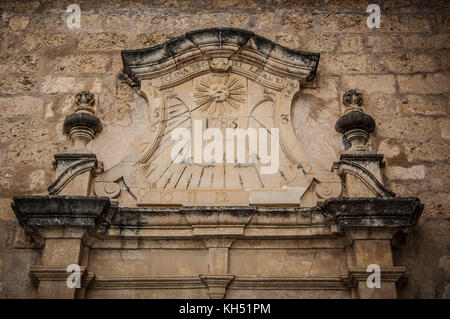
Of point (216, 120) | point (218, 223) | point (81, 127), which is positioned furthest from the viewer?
point (216, 120)

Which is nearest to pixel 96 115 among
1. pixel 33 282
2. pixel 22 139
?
pixel 22 139

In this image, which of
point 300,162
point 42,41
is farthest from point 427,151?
point 42,41

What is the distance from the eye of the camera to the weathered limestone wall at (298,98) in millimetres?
4672

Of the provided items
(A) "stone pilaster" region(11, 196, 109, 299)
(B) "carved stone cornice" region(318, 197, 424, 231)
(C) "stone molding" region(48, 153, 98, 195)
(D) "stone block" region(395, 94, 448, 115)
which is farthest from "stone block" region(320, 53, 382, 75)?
(A) "stone pilaster" region(11, 196, 109, 299)

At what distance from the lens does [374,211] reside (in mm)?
4418

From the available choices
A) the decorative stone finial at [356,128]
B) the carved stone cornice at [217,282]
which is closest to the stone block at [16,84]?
the carved stone cornice at [217,282]

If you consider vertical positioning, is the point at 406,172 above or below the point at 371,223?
above

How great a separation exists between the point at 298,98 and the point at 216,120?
764 mm

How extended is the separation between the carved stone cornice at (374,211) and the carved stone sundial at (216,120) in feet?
0.99

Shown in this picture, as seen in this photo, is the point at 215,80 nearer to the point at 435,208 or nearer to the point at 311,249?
the point at 311,249

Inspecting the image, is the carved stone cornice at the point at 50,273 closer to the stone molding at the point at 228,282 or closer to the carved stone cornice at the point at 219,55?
the stone molding at the point at 228,282

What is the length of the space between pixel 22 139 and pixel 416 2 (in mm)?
3854

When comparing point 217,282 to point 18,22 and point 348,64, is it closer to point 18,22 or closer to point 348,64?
point 348,64

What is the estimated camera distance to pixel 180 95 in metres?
5.29
